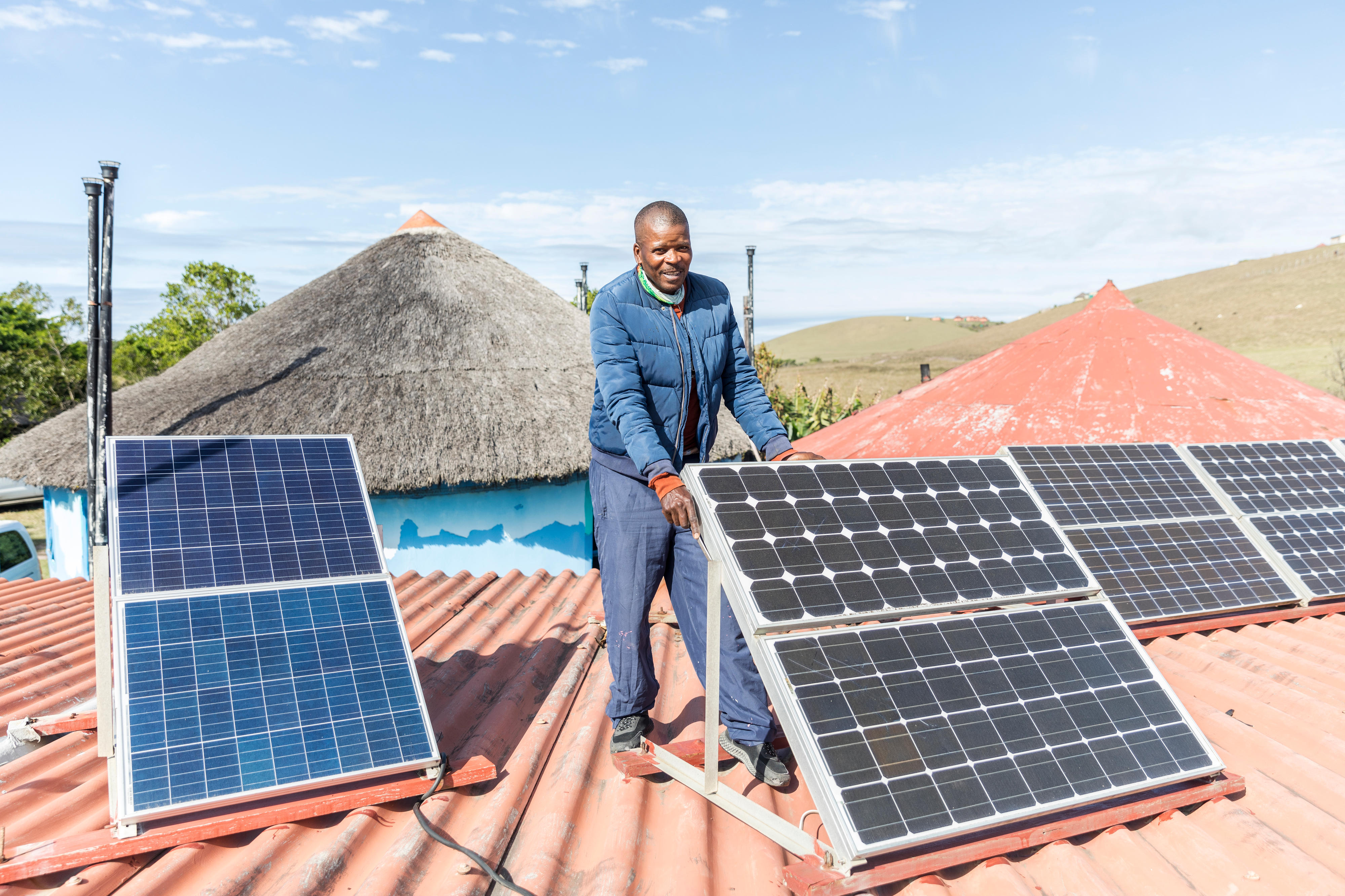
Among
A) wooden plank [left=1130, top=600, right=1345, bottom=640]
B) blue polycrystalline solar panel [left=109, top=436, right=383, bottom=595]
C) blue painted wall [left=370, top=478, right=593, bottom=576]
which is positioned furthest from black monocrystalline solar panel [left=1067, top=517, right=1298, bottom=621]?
blue painted wall [left=370, top=478, right=593, bottom=576]

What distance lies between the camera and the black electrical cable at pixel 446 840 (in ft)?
8.32

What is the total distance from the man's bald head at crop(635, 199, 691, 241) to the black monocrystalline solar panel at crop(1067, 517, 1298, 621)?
10.6 ft

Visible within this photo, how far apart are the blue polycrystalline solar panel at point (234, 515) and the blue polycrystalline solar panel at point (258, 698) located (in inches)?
4.7

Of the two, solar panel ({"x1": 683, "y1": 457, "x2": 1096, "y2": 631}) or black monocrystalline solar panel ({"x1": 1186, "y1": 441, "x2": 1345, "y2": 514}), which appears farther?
black monocrystalline solar panel ({"x1": 1186, "y1": 441, "x2": 1345, "y2": 514})

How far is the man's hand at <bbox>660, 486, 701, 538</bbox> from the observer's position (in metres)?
2.96

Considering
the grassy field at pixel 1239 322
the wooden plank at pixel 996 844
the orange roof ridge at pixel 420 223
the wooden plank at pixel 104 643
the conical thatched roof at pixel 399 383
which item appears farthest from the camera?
the grassy field at pixel 1239 322

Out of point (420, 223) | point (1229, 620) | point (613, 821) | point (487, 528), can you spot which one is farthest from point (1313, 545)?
point (420, 223)

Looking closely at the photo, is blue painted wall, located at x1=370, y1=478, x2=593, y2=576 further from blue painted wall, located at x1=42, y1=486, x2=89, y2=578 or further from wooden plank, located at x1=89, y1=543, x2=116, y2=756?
wooden plank, located at x1=89, y1=543, x2=116, y2=756

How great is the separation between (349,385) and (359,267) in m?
3.46

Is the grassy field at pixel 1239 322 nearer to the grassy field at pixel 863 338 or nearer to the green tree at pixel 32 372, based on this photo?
the grassy field at pixel 863 338

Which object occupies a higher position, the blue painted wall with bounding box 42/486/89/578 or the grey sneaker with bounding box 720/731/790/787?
the grey sneaker with bounding box 720/731/790/787

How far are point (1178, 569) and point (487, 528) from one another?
9.35m

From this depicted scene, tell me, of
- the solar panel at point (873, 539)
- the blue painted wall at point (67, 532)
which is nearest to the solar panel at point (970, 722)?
the solar panel at point (873, 539)

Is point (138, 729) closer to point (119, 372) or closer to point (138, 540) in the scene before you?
point (138, 540)
